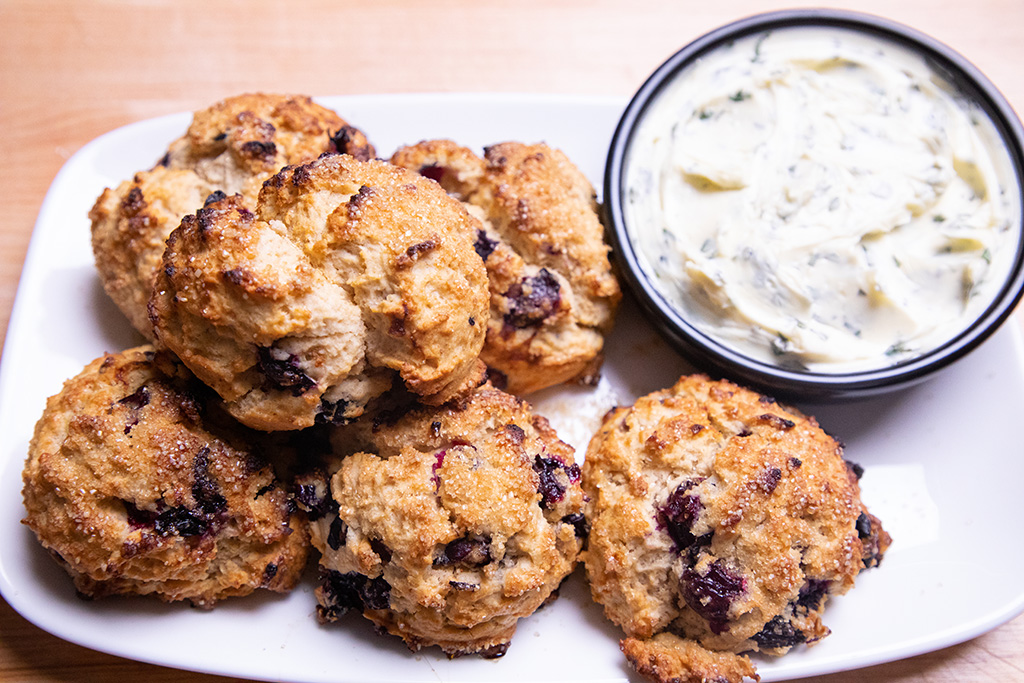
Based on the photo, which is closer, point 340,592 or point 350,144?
point 340,592

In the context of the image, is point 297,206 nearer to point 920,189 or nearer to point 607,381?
point 607,381

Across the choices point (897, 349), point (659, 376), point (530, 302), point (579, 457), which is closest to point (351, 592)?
point (579, 457)

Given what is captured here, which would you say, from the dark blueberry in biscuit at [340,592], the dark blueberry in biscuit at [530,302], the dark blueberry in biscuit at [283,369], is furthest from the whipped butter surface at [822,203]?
the dark blueberry in biscuit at [340,592]

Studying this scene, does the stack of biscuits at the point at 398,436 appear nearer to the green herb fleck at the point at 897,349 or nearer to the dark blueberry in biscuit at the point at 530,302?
the dark blueberry in biscuit at the point at 530,302

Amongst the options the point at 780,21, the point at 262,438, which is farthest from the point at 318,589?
the point at 780,21

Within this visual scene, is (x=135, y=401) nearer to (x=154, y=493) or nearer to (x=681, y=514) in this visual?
(x=154, y=493)

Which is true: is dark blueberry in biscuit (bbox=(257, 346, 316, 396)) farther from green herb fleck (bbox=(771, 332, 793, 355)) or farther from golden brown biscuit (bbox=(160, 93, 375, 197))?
green herb fleck (bbox=(771, 332, 793, 355))
